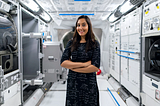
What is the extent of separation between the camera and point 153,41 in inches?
96.0

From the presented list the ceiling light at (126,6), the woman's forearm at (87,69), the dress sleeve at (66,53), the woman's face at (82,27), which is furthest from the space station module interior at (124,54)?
the woman's face at (82,27)

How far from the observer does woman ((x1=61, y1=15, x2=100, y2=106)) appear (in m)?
1.38

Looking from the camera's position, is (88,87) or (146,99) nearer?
(88,87)

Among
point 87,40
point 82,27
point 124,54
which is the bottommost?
point 124,54

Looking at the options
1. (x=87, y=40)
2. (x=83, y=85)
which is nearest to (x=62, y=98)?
(x=83, y=85)

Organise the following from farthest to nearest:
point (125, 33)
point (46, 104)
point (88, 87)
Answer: point (125, 33)
point (46, 104)
point (88, 87)

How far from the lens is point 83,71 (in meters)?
1.37

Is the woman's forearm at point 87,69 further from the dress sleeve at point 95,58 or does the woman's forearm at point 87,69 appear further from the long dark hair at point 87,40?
the long dark hair at point 87,40

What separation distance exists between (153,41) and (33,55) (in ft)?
11.4

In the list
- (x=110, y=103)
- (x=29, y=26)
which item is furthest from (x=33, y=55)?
(x=110, y=103)

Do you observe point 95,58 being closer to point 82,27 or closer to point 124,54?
point 82,27

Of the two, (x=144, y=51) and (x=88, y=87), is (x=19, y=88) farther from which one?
(x=144, y=51)

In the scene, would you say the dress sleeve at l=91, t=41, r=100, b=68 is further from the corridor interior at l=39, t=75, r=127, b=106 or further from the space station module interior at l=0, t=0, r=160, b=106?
the corridor interior at l=39, t=75, r=127, b=106

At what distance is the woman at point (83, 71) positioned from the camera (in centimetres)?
138
